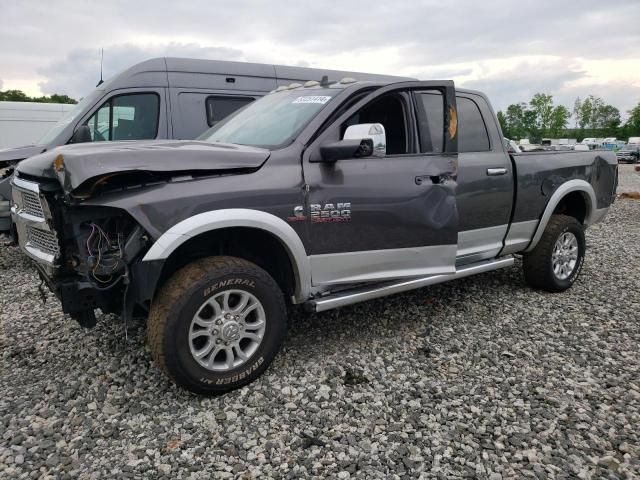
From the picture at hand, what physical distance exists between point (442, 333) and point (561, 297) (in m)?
1.69

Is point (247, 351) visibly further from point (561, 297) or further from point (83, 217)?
point (561, 297)

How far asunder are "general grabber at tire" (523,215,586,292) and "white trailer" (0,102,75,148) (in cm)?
1128

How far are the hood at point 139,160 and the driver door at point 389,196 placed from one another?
0.48 metres

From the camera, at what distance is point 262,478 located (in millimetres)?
2406

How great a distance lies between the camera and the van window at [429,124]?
12.8 ft

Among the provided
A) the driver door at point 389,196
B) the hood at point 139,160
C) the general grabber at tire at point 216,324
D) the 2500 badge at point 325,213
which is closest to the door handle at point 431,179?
the driver door at point 389,196

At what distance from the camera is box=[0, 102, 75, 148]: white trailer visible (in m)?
12.0

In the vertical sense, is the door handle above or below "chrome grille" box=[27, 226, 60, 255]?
above

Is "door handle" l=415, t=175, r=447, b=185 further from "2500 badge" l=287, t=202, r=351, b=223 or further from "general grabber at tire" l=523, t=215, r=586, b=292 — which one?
"general grabber at tire" l=523, t=215, r=586, b=292

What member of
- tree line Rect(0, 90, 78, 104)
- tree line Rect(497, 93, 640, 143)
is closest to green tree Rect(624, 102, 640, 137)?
tree line Rect(497, 93, 640, 143)

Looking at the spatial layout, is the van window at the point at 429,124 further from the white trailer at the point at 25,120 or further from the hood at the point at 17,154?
the white trailer at the point at 25,120

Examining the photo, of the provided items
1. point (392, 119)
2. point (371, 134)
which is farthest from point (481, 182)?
point (371, 134)

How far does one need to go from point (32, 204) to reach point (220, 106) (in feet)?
14.9

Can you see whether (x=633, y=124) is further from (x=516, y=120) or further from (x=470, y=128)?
(x=470, y=128)
